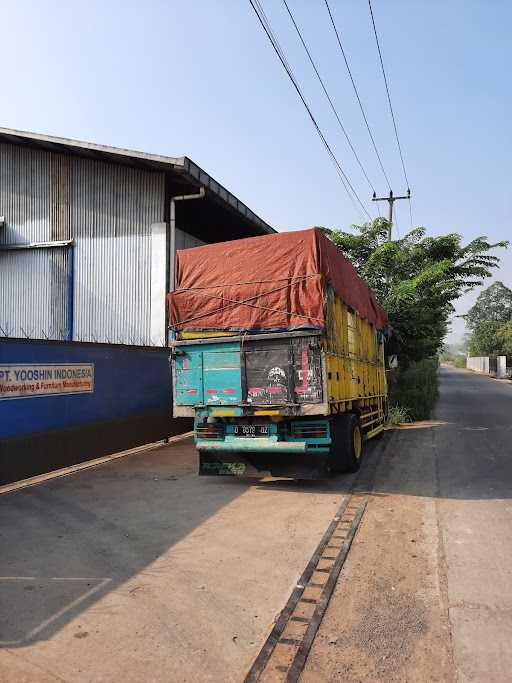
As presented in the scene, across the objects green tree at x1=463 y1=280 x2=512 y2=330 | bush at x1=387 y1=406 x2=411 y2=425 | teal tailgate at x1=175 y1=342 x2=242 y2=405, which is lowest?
bush at x1=387 y1=406 x2=411 y2=425

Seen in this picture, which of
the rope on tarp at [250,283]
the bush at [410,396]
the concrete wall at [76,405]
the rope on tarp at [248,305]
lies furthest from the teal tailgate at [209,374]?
the bush at [410,396]

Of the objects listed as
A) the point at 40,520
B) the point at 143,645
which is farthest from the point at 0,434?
the point at 143,645

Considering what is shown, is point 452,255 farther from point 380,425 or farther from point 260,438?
point 260,438

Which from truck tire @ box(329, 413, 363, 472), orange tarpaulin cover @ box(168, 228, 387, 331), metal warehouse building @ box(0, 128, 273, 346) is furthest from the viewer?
metal warehouse building @ box(0, 128, 273, 346)

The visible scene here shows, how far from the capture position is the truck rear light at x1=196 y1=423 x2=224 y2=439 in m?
7.87

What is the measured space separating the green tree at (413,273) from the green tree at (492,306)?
268 feet

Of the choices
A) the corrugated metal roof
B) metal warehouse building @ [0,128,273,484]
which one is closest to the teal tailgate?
metal warehouse building @ [0,128,273,484]

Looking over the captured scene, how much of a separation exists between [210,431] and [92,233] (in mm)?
9423

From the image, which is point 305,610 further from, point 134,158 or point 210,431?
point 134,158

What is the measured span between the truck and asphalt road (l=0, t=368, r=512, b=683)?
67cm

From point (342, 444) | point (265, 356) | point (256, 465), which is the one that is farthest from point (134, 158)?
point (342, 444)

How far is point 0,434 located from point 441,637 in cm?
636

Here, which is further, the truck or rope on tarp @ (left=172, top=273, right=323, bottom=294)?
rope on tarp @ (left=172, top=273, right=323, bottom=294)

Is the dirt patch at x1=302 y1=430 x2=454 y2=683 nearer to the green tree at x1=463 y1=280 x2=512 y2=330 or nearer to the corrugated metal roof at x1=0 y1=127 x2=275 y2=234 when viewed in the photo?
the corrugated metal roof at x1=0 y1=127 x2=275 y2=234
